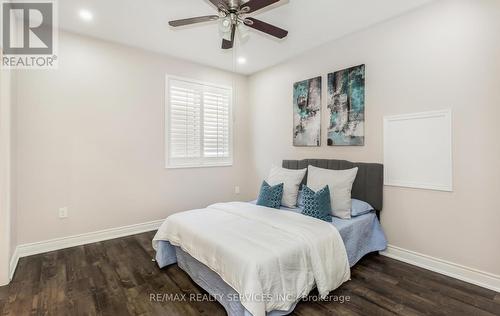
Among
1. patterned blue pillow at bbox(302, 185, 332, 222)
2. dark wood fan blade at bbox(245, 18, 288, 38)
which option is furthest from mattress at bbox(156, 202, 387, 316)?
dark wood fan blade at bbox(245, 18, 288, 38)

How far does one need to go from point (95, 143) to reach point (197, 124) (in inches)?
60.4

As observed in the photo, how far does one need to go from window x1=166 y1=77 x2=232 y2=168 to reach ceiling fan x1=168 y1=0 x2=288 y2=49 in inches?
66.3

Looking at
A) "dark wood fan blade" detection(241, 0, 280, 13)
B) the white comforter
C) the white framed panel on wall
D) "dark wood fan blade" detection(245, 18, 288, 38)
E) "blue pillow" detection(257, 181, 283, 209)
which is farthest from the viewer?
"blue pillow" detection(257, 181, 283, 209)

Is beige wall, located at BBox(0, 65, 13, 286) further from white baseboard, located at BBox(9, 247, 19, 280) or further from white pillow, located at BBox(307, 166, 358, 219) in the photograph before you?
white pillow, located at BBox(307, 166, 358, 219)

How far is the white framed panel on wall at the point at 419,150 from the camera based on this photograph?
2.42m

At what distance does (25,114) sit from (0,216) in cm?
123

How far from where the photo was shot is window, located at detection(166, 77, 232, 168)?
390cm

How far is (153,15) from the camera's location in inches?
107

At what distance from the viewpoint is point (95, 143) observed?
3.21 meters

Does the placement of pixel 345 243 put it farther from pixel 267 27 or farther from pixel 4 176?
pixel 4 176

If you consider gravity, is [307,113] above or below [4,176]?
above

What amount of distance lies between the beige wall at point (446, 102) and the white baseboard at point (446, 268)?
0.17 ft

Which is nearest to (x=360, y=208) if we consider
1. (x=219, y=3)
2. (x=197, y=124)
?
(x=219, y=3)

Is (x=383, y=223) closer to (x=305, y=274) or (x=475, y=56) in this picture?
(x=305, y=274)
